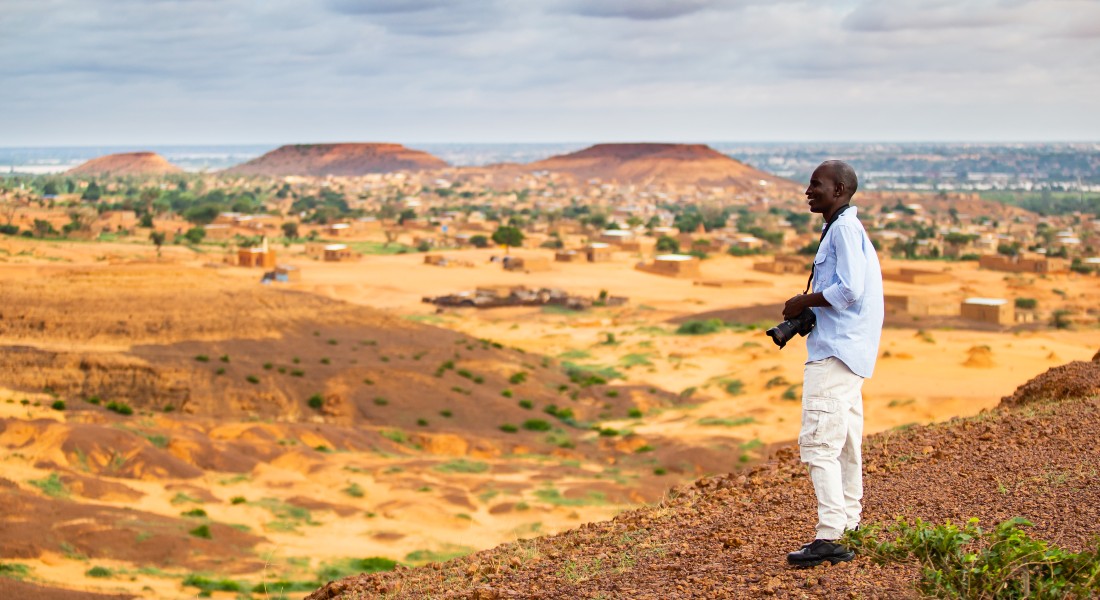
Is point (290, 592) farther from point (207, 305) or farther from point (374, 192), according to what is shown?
point (374, 192)

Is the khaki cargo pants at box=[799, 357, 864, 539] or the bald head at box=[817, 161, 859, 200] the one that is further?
the bald head at box=[817, 161, 859, 200]

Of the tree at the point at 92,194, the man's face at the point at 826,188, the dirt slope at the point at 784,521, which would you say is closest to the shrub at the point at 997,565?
the dirt slope at the point at 784,521

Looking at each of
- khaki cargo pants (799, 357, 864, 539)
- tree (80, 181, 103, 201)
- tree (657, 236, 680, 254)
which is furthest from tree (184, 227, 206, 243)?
khaki cargo pants (799, 357, 864, 539)

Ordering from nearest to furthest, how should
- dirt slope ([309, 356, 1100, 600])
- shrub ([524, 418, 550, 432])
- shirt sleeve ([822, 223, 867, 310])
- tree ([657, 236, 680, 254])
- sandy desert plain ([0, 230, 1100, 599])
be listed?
shirt sleeve ([822, 223, 867, 310]) < dirt slope ([309, 356, 1100, 600]) < sandy desert plain ([0, 230, 1100, 599]) < shrub ([524, 418, 550, 432]) < tree ([657, 236, 680, 254])

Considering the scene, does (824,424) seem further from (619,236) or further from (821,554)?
(619,236)

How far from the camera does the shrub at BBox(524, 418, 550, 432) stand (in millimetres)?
27375

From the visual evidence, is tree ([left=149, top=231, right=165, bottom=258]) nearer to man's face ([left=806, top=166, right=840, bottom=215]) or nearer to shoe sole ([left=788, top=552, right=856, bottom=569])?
man's face ([left=806, top=166, right=840, bottom=215])

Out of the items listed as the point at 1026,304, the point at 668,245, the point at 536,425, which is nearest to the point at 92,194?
the point at 668,245

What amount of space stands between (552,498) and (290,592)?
6.61m

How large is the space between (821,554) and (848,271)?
135cm

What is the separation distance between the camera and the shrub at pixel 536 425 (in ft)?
89.8

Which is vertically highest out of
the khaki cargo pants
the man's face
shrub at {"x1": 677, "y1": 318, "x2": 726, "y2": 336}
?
the man's face

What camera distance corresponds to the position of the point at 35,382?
25625 mm

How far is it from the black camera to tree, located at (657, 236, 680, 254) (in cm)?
7814
